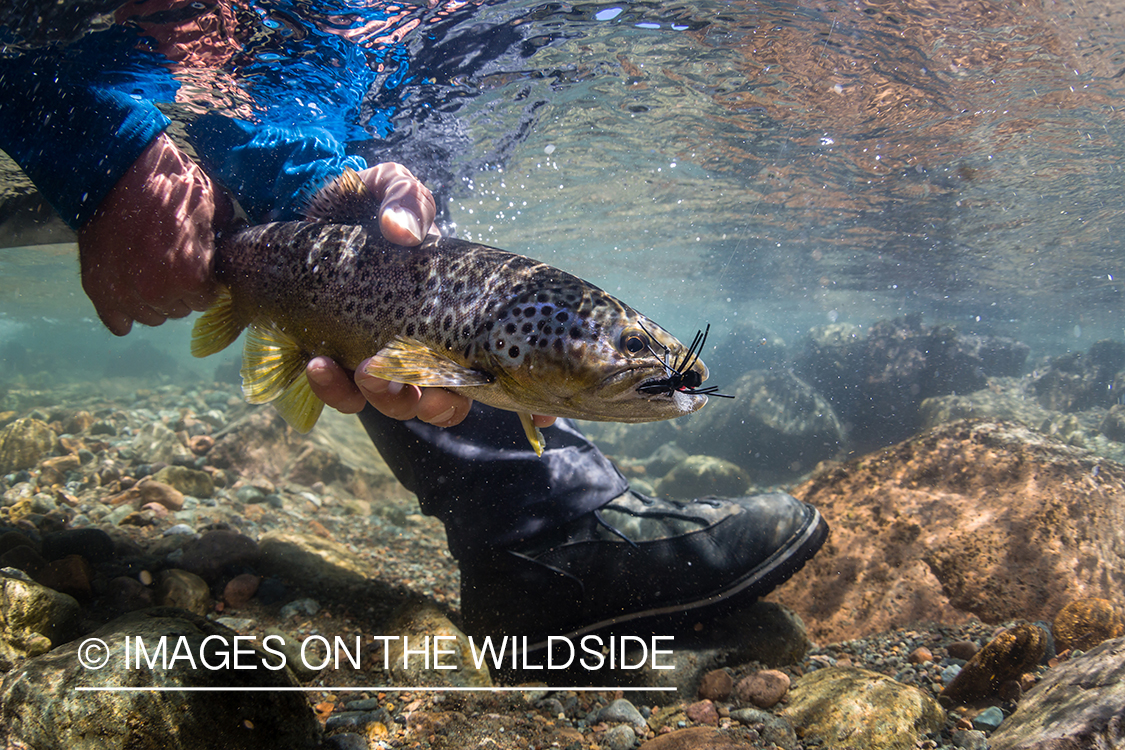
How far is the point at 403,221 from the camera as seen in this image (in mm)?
2432

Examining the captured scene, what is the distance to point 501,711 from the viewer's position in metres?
2.51

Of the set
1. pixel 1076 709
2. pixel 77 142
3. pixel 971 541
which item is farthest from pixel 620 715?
pixel 77 142

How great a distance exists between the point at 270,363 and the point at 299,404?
307mm

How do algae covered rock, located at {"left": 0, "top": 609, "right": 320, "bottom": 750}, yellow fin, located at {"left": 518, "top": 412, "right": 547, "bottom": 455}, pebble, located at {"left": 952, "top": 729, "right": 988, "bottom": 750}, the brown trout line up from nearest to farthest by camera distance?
algae covered rock, located at {"left": 0, "top": 609, "right": 320, "bottom": 750}
the brown trout
pebble, located at {"left": 952, "top": 729, "right": 988, "bottom": 750}
yellow fin, located at {"left": 518, "top": 412, "right": 547, "bottom": 455}

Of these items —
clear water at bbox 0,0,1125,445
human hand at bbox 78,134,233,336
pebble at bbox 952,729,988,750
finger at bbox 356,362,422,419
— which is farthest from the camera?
clear water at bbox 0,0,1125,445

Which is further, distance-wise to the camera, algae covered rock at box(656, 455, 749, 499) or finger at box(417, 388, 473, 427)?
algae covered rock at box(656, 455, 749, 499)

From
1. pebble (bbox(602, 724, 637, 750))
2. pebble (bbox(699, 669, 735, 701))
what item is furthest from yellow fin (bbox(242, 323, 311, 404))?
pebble (bbox(699, 669, 735, 701))

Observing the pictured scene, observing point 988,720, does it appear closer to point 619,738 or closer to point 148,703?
point 619,738

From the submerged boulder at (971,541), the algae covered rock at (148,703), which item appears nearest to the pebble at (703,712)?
the submerged boulder at (971,541)

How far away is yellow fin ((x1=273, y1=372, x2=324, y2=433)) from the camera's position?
9.13 ft

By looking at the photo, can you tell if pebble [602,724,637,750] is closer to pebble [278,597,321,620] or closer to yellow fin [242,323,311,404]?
pebble [278,597,321,620]

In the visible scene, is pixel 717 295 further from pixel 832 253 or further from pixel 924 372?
pixel 924 372

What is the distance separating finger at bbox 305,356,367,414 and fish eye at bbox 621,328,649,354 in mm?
1588

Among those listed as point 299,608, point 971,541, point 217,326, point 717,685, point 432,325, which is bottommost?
point 971,541
